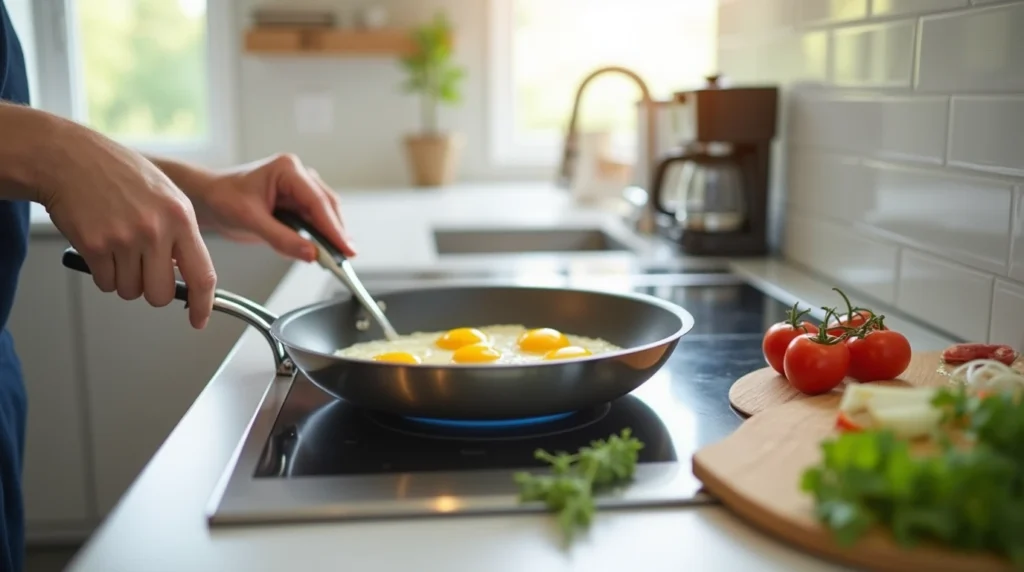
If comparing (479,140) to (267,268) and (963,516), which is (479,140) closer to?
(267,268)

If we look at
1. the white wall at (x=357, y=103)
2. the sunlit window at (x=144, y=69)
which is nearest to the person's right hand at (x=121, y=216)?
the white wall at (x=357, y=103)

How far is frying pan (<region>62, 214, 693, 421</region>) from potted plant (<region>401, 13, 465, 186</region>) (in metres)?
1.70

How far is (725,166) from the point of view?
1.75 metres

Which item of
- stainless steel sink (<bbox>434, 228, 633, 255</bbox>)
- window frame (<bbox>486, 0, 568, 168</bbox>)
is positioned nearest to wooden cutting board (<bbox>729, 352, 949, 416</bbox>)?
stainless steel sink (<bbox>434, 228, 633, 255</bbox>)

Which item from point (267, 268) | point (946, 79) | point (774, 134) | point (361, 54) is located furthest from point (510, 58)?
point (946, 79)

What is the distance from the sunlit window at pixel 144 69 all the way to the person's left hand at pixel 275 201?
196 centimetres

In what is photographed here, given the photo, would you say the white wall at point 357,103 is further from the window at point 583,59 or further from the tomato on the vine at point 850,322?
the tomato on the vine at point 850,322

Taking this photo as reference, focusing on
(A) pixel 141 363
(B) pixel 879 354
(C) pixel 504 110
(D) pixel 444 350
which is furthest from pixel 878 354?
(C) pixel 504 110

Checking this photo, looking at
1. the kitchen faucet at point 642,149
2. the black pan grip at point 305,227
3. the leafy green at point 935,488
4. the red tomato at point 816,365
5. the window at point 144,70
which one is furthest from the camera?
the window at point 144,70

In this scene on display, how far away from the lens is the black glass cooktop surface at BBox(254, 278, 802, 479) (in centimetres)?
78

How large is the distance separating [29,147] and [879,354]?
75 cm

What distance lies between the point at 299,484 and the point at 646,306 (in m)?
0.46

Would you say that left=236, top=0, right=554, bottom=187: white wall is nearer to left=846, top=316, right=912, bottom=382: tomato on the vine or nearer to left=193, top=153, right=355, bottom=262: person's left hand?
left=193, top=153, right=355, bottom=262: person's left hand

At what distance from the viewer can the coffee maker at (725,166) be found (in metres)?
1.69
